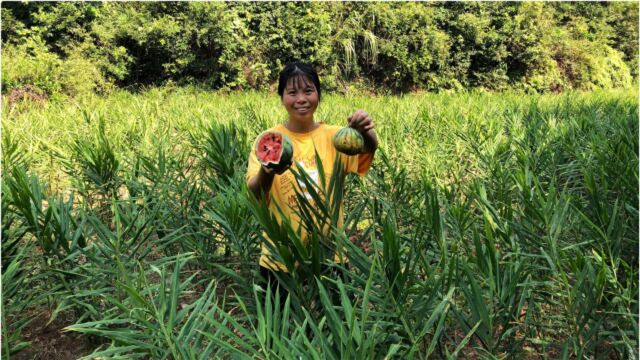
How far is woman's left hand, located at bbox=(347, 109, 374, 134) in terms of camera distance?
116cm

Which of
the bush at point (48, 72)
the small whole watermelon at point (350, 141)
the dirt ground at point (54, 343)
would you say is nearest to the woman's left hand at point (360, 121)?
the small whole watermelon at point (350, 141)

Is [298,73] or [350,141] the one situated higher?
[298,73]

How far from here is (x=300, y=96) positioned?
4.29 feet

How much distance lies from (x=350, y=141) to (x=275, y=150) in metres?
0.21

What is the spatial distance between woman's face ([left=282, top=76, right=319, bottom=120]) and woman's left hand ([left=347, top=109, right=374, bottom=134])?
20 centimetres

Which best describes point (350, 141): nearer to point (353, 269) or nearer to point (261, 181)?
point (261, 181)

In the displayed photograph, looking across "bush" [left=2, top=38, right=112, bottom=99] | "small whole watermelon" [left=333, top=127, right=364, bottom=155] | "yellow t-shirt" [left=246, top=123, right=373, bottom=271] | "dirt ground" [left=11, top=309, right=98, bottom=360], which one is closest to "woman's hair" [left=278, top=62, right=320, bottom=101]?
"yellow t-shirt" [left=246, top=123, right=373, bottom=271]

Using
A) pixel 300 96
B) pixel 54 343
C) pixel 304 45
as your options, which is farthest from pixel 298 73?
pixel 304 45

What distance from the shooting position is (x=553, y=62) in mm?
11938

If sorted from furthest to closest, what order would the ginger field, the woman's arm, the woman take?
1. the woman
2. the woman's arm
3. the ginger field

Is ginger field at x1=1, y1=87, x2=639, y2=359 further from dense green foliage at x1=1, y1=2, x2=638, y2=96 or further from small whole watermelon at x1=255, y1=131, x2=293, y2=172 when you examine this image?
dense green foliage at x1=1, y1=2, x2=638, y2=96

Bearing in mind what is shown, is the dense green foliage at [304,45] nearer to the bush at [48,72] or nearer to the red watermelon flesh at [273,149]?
the bush at [48,72]

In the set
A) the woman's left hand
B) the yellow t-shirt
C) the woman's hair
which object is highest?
the woman's hair

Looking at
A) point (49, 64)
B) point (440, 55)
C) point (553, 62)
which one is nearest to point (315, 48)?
point (440, 55)
